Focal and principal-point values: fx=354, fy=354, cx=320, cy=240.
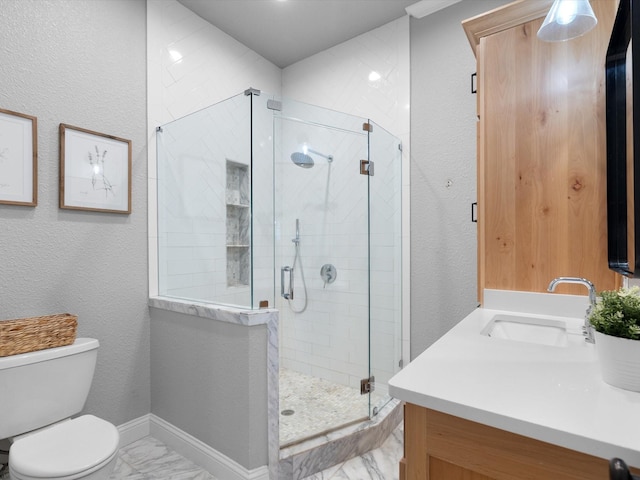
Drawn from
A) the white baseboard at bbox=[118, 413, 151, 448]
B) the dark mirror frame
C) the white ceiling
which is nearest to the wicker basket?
the white baseboard at bbox=[118, 413, 151, 448]

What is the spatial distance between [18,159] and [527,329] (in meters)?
2.42

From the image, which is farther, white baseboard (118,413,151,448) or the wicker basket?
white baseboard (118,413,151,448)

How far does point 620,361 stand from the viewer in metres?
0.79

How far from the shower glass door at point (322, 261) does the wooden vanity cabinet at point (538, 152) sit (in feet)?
2.70

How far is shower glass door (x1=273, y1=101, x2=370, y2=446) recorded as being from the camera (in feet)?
7.48

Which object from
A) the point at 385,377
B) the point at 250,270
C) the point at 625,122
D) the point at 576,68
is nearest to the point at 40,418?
the point at 250,270

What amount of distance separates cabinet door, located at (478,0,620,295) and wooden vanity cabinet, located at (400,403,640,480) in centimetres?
106

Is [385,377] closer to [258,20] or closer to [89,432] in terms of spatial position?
[89,432]

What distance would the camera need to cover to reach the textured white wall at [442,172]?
2299 mm

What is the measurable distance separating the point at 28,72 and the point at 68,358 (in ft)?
4.55

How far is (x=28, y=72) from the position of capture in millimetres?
1723

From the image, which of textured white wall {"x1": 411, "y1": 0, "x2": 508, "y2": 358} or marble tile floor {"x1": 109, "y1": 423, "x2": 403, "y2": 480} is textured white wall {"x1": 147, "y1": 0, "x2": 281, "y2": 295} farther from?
textured white wall {"x1": 411, "y1": 0, "x2": 508, "y2": 358}

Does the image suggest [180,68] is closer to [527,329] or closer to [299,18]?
[299,18]

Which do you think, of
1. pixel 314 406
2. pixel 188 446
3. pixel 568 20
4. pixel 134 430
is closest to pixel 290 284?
pixel 314 406
